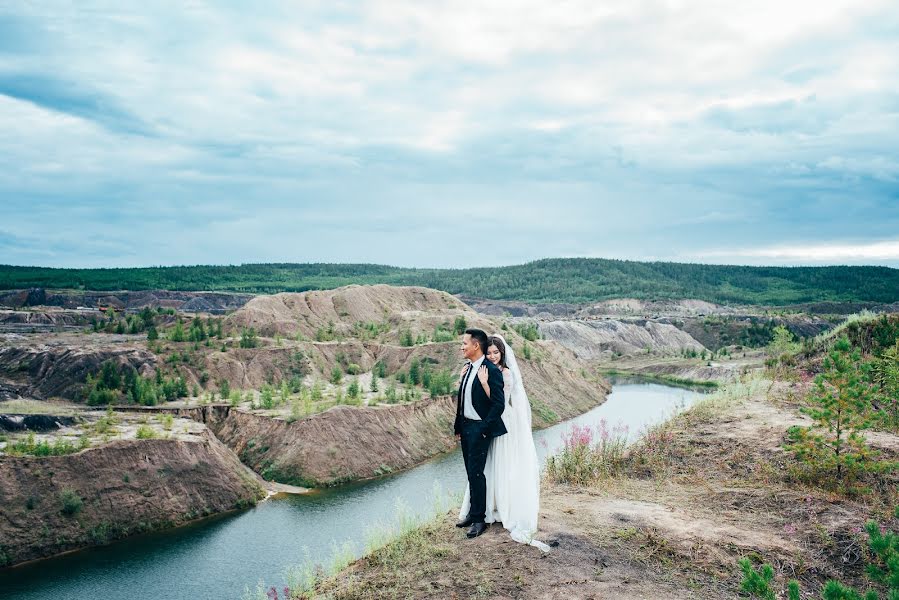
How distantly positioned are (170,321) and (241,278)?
79.7m

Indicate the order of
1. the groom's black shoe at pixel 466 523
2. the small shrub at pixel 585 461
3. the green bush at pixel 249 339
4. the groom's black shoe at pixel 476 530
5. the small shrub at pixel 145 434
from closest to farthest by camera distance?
the groom's black shoe at pixel 476 530
the groom's black shoe at pixel 466 523
the small shrub at pixel 585 461
the small shrub at pixel 145 434
the green bush at pixel 249 339

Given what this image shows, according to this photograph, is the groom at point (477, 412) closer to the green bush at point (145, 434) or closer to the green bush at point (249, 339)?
the green bush at point (145, 434)

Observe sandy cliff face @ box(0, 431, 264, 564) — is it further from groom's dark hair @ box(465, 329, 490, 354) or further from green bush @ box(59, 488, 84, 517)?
groom's dark hair @ box(465, 329, 490, 354)

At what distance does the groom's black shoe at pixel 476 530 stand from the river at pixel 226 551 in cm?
537

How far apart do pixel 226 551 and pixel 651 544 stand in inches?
630

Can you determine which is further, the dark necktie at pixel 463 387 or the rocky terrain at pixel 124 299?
the rocky terrain at pixel 124 299

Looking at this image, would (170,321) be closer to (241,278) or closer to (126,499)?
(126,499)

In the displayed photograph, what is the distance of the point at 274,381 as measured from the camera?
1683 inches

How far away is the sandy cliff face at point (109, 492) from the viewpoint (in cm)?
1970

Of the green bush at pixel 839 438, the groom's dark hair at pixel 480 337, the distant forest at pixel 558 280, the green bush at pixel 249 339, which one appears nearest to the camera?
the groom's dark hair at pixel 480 337

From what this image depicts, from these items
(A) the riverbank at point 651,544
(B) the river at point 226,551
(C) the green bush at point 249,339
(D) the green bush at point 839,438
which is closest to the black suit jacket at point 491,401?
(A) the riverbank at point 651,544

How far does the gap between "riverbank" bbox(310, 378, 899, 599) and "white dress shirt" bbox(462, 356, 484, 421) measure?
162cm

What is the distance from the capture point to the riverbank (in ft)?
24.3

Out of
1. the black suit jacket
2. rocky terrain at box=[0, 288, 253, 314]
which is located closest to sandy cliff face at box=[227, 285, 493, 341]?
rocky terrain at box=[0, 288, 253, 314]
